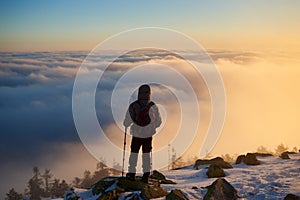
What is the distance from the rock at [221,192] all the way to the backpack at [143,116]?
3762 mm

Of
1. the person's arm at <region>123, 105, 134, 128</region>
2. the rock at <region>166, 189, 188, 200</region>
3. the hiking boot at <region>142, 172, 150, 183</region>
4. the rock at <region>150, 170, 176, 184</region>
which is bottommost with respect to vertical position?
the rock at <region>150, 170, 176, 184</region>

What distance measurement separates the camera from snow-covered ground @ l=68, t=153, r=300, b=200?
1360cm

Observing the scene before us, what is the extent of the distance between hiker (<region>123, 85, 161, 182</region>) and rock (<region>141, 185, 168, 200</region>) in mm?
1105

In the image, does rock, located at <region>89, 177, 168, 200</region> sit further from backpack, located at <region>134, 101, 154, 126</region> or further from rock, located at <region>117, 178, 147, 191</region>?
backpack, located at <region>134, 101, 154, 126</region>

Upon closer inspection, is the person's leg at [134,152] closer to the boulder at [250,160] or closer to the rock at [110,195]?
the rock at [110,195]

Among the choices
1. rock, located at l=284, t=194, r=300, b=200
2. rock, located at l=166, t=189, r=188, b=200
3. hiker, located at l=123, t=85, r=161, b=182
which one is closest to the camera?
rock, located at l=166, t=189, r=188, b=200

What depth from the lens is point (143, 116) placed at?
13781 millimetres

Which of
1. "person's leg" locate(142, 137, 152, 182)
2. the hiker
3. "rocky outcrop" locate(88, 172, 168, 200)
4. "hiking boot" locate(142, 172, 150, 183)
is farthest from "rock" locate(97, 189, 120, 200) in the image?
"person's leg" locate(142, 137, 152, 182)

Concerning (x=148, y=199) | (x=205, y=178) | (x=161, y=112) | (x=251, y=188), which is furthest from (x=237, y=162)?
(x=148, y=199)

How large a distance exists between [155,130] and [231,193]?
4.07m

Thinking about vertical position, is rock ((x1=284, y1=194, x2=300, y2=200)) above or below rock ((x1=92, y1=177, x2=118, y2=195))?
below

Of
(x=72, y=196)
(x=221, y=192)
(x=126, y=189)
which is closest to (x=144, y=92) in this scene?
(x=126, y=189)

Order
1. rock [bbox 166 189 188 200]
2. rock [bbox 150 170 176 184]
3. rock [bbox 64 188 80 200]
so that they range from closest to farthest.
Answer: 1. rock [bbox 166 189 188 200]
2. rock [bbox 64 188 80 200]
3. rock [bbox 150 170 176 184]

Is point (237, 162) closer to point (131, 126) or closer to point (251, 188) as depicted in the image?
point (251, 188)
